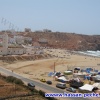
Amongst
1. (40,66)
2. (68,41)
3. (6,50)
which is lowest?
(40,66)

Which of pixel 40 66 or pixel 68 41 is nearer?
pixel 40 66

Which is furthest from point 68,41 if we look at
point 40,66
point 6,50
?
point 40,66

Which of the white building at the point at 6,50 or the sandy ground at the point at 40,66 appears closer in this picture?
the sandy ground at the point at 40,66

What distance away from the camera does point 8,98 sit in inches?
799

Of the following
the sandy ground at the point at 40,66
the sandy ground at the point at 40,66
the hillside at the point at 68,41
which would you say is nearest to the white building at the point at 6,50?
the sandy ground at the point at 40,66

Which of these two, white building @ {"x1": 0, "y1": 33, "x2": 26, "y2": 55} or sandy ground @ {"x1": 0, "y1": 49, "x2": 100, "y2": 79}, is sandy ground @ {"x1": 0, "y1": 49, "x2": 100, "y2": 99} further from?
white building @ {"x1": 0, "y1": 33, "x2": 26, "y2": 55}

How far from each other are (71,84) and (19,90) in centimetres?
761

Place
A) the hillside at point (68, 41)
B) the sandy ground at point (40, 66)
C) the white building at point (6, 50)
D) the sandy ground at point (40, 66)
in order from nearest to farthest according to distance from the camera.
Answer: the sandy ground at point (40, 66) → the sandy ground at point (40, 66) → the white building at point (6, 50) → the hillside at point (68, 41)

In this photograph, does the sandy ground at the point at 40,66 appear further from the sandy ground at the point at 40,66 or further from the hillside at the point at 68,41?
the hillside at the point at 68,41

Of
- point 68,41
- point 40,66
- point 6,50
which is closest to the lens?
point 40,66

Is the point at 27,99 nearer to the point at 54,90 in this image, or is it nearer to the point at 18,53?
the point at 54,90

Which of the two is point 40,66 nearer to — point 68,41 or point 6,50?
point 6,50

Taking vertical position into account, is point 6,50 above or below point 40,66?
above

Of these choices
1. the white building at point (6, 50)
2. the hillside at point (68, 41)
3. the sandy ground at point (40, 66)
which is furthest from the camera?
the hillside at point (68, 41)
